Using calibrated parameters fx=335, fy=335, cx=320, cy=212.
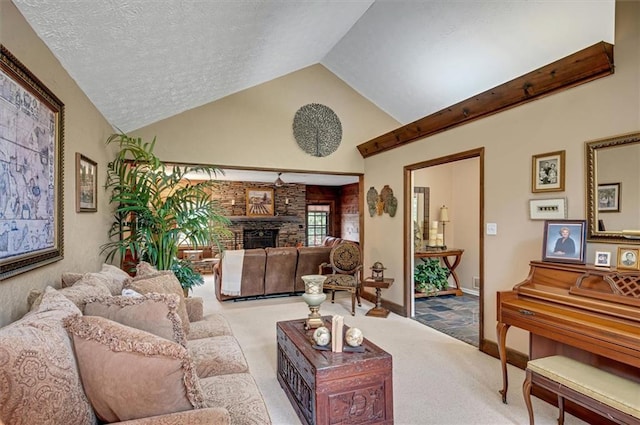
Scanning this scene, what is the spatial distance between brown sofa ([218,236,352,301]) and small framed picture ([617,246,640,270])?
4109 mm

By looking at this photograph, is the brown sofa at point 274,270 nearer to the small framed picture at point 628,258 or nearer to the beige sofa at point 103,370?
the beige sofa at point 103,370

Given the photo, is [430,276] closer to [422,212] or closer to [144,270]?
[422,212]

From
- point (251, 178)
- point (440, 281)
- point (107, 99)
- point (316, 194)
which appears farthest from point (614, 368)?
point (316, 194)

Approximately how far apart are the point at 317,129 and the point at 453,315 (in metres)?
3.34

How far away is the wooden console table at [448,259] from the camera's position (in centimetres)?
538

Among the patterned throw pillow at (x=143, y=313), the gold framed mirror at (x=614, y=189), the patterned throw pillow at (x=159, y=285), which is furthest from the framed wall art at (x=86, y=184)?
the gold framed mirror at (x=614, y=189)

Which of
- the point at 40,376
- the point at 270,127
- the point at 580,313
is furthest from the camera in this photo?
the point at 270,127

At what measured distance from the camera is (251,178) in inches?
347

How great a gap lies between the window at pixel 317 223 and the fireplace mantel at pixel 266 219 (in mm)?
566

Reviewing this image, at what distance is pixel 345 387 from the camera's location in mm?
1890

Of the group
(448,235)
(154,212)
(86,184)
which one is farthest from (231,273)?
(448,235)

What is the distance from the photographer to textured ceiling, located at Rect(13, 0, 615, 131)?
1.99 meters

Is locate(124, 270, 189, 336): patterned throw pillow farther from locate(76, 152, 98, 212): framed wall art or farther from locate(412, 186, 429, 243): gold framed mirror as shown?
locate(412, 186, 429, 243): gold framed mirror

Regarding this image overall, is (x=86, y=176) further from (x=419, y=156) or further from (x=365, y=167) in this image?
(x=365, y=167)
